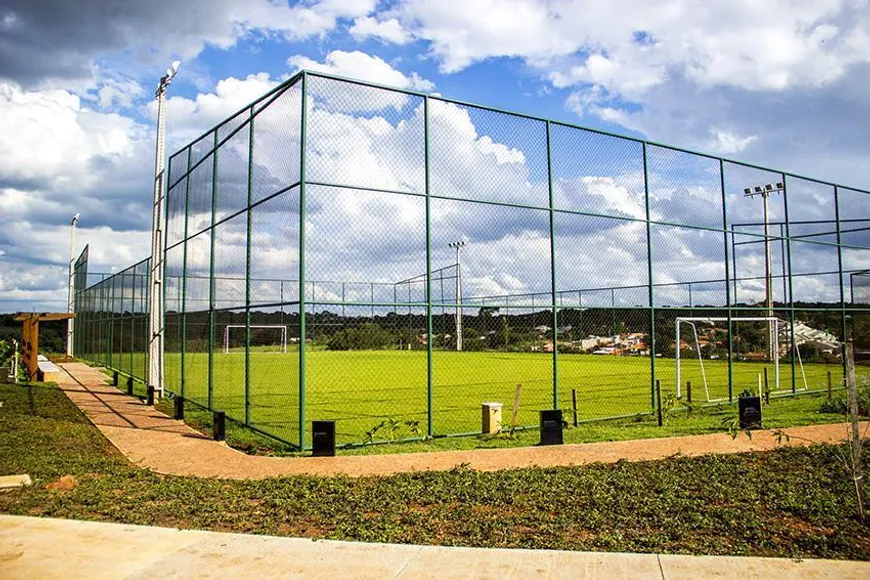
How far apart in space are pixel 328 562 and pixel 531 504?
1.87 m

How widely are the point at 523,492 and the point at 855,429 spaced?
259cm

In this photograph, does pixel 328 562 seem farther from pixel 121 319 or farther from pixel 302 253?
pixel 121 319

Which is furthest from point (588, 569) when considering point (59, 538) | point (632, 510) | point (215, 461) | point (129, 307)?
point (129, 307)

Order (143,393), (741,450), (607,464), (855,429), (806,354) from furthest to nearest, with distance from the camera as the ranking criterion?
1. (806,354)
2. (143,393)
3. (741,450)
4. (607,464)
5. (855,429)

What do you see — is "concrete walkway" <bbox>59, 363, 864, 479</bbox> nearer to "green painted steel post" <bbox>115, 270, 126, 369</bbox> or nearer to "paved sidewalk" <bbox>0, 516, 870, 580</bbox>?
"paved sidewalk" <bbox>0, 516, 870, 580</bbox>

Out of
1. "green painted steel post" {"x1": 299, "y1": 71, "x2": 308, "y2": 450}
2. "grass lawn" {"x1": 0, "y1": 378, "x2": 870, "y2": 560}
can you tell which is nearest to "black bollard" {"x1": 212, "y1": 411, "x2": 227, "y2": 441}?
"green painted steel post" {"x1": 299, "y1": 71, "x2": 308, "y2": 450}

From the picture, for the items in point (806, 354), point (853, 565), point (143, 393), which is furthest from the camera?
point (806, 354)

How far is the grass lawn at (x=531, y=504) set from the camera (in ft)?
14.8

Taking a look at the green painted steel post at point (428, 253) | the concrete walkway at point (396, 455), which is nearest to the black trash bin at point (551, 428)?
the concrete walkway at point (396, 455)

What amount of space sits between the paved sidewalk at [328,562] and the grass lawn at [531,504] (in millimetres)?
217

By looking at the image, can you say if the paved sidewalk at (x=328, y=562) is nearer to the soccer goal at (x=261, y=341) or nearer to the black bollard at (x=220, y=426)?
the black bollard at (x=220, y=426)

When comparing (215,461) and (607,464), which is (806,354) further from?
(215,461)

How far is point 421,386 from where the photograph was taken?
718 inches

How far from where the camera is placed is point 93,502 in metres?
5.66
